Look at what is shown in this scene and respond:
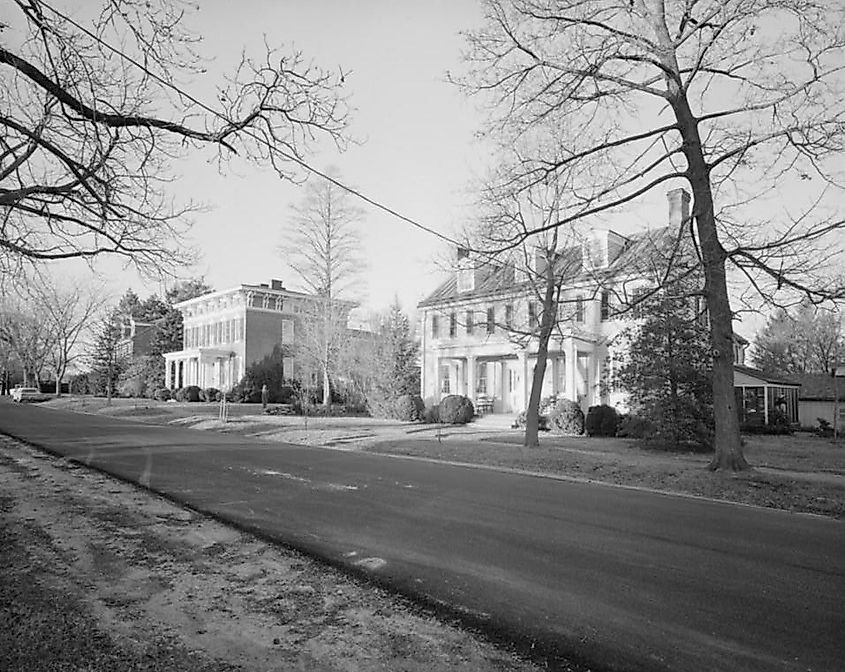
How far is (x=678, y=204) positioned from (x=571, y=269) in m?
5.21

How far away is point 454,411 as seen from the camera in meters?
28.3

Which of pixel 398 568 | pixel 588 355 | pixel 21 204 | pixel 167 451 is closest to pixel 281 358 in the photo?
pixel 588 355

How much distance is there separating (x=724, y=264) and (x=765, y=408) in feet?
57.7

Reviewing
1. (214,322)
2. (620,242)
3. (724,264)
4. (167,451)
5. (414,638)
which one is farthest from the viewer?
(214,322)

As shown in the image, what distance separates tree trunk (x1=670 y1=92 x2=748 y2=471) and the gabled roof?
49.0 inches

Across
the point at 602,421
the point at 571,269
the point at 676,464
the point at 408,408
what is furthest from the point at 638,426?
the point at 408,408

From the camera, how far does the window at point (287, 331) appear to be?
45.4 metres

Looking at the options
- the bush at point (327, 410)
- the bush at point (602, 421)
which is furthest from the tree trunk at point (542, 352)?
the bush at point (327, 410)

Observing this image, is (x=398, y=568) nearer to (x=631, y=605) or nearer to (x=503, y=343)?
(x=631, y=605)

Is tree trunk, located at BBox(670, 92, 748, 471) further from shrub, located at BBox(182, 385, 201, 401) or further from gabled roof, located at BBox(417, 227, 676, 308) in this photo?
shrub, located at BBox(182, 385, 201, 401)

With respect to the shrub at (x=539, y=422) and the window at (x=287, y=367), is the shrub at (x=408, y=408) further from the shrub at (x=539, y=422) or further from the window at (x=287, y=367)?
the window at (x=287, y=367)

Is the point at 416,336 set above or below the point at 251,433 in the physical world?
above

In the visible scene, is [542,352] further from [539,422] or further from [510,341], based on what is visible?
[539,422]

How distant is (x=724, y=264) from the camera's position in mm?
13680
